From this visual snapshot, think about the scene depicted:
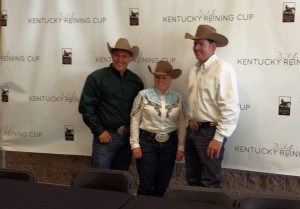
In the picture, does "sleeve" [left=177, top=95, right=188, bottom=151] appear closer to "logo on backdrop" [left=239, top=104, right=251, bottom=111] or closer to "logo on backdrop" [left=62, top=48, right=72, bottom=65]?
"logo on backdrop" [left=239, top=104, right=251, bottom=111]

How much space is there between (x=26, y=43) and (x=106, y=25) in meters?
0.78

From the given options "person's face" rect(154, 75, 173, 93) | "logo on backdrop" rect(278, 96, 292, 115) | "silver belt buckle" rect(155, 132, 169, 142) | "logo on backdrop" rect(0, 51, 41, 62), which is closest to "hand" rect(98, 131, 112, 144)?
"silver belt buckle" rect(155, 132, 169, 142)

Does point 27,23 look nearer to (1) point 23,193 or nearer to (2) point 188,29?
(2) point 188,29

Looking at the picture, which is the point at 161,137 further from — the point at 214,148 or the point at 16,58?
the point at 16,58

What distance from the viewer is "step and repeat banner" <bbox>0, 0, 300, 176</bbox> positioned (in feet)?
8.21

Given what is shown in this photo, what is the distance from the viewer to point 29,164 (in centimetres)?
340

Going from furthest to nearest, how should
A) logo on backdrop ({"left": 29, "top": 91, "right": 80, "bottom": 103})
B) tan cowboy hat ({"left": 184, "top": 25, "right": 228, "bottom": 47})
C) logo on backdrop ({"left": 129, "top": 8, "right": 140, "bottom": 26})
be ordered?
logo on backdrop ({"left": 29, "top": 91, "right": 80, "bottom": 103}) → logo on backdrop ({"left": 129, "top": 8, "right": 140, "bottom": 26}) → tan cowboy hat ({"left": 184, "top": 25, "right": 228, "bottom": 47})

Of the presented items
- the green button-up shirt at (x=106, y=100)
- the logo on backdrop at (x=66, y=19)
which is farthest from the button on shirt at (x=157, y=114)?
the logo on backdrop at (x=66, y=19)

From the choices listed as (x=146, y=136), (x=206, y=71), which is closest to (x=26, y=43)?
(x=146, y=136)

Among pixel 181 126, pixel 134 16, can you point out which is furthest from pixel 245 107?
pixel 134 16

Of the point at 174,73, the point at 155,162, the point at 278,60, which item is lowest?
the point at 155,162

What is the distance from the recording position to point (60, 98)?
3.08 m

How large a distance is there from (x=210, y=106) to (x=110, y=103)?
0.77 meters

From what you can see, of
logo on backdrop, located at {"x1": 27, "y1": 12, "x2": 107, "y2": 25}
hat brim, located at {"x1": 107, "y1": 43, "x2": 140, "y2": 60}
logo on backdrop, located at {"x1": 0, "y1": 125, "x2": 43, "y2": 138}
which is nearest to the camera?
hat brim, located at {"x1": 107, "y1": 43, "x2": 140, "y2": 60}
